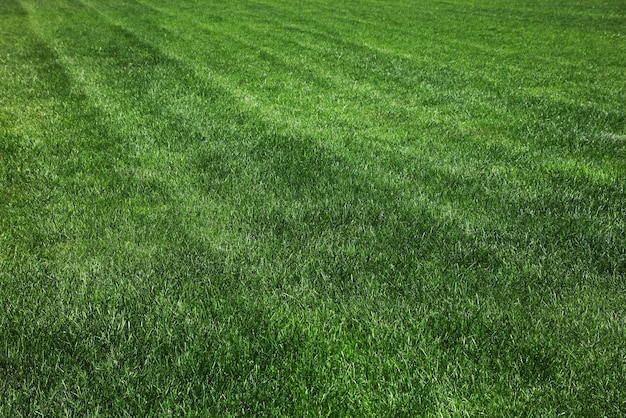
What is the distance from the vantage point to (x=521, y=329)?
2.78 m

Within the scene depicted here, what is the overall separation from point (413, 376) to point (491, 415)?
386mm

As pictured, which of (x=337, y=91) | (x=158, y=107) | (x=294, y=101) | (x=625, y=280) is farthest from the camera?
(x=337, y=91)

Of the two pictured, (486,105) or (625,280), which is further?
(486,105)

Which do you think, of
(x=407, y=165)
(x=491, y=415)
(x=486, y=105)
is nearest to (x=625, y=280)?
(x=491, y=415)

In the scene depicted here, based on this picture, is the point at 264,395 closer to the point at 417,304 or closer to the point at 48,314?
the point at 417,304

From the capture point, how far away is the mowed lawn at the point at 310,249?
2416mm

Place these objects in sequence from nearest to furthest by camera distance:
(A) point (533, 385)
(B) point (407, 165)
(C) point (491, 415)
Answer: (C) point (491, 415)
(A) point (533, 385)
(B) point (407, 165)

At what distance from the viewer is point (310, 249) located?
11.8 ft

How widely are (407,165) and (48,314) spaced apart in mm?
3533

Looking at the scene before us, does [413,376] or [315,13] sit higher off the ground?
[315,13]

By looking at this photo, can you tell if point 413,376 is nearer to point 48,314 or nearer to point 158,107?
point 48,314

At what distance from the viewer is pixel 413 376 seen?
2467 millimetres

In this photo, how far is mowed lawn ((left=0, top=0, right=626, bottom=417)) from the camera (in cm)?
242

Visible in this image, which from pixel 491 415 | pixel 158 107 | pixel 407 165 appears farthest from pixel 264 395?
pixel 158 107
